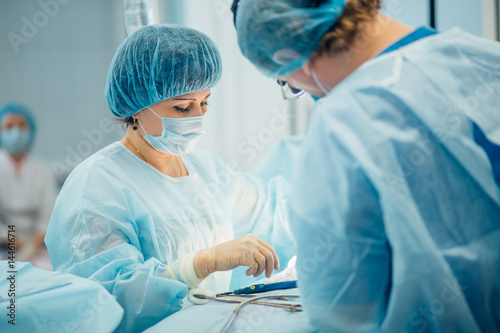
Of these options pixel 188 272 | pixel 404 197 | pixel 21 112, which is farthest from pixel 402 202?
pixel 21 112

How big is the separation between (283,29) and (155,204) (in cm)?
76

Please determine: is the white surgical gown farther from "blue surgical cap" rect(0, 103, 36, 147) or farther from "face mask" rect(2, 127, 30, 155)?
"blue surgical cap" rect(0, 103, 36, 147)

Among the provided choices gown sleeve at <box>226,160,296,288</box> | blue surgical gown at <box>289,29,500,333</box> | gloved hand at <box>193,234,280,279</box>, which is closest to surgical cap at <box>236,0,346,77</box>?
blue surgical gown at <box>289,29,500,333</box>

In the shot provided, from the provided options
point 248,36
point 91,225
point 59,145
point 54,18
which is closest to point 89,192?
point 91,225

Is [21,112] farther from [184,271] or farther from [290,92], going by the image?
[290,92]

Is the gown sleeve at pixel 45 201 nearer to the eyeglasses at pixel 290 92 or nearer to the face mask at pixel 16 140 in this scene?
the face mask at pixel 16 140

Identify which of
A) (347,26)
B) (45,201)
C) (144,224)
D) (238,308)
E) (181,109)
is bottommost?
(45,201)

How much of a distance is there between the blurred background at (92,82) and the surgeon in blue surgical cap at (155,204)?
1.07 m

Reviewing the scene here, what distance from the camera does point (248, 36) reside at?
3.39ft

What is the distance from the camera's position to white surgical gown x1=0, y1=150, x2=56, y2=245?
2.25 meters

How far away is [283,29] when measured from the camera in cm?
98

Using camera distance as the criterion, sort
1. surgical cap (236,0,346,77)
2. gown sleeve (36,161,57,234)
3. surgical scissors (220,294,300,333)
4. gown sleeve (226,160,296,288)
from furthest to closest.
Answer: gown sleeve (36,161,57,234), gown sleeve (226,160,296,288), surgical scissors (220,294,300,333), surgical cap (236,0,346,77)

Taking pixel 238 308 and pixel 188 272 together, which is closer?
pixel 238 308

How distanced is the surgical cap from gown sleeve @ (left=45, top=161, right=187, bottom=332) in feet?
2.05
